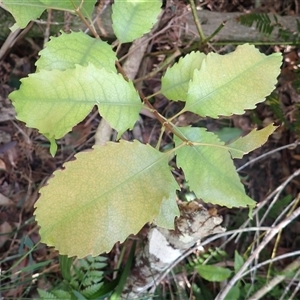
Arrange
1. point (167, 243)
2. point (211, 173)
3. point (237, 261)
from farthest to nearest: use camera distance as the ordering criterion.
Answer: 1. point (237, 261)
2. point (167, 243)
3. point (211, 173)

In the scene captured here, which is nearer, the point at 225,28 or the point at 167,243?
the point at 167,243

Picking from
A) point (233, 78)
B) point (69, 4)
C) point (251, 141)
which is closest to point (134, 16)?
point (69, 4)

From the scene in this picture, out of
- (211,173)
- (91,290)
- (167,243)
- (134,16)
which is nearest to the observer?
(211,173)

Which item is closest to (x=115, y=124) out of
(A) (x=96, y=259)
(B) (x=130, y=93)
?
(B) (x=130, y=93)

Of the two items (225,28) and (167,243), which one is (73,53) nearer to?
(167,243)

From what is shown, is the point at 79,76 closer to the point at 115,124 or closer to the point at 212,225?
the point at 115,124

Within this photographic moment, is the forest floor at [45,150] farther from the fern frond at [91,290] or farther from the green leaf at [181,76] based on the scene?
the green leaf at [181,76]

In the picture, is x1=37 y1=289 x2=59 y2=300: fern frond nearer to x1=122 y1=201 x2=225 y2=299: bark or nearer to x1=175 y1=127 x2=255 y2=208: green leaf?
x1=122 y1=201 x2=225 y2=299: bark

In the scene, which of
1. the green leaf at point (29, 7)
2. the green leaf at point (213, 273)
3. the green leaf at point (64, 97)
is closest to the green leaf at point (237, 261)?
the green leaf at point (213, 273)
